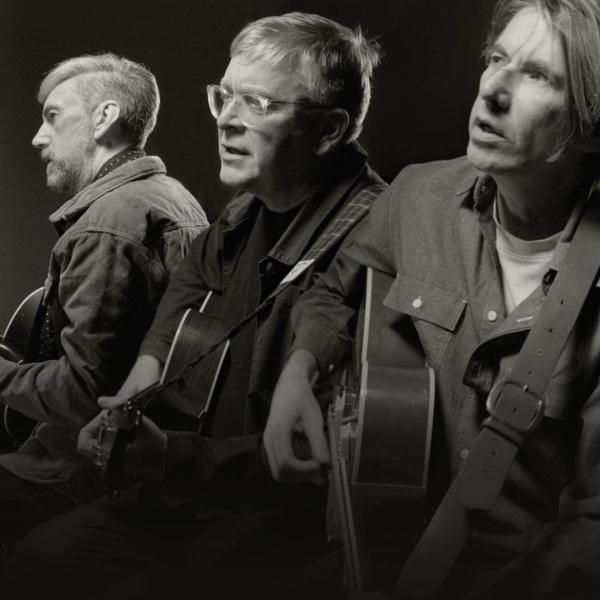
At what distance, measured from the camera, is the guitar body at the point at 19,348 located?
184 centimetres

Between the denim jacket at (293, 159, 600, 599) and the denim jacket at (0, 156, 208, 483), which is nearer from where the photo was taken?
the denim jacket at (293, 159, 600, 599)

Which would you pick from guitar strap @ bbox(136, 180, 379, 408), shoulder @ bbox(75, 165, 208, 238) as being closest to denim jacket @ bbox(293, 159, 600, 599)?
guitar strap @ bbox(136, 180, 379, 408)

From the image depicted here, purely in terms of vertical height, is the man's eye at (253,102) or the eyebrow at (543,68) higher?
the eyebrow at (543,68)

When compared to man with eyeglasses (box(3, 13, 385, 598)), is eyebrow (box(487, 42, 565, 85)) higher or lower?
higher

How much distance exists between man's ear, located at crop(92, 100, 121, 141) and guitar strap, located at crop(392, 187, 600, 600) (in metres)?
1.01

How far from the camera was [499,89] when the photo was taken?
127 cm

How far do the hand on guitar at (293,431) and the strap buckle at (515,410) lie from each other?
32 centimetres

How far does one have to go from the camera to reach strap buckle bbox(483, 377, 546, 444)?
1204mm

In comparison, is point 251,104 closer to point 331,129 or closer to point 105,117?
point 331,129

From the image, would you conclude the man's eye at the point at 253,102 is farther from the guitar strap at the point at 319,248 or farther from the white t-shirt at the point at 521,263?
the white t-shirt at the point at 521,263

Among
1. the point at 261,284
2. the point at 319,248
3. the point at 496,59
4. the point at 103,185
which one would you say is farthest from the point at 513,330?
the point at 103,185

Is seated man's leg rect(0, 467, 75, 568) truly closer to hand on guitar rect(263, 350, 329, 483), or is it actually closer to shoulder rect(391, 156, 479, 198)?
hand on guitar rect(263, 350, 329, 483)

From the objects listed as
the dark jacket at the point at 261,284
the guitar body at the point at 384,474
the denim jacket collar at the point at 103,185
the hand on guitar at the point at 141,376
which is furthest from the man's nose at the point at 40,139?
the guitar body at the point at 384,474

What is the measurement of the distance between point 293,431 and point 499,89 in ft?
1.86
